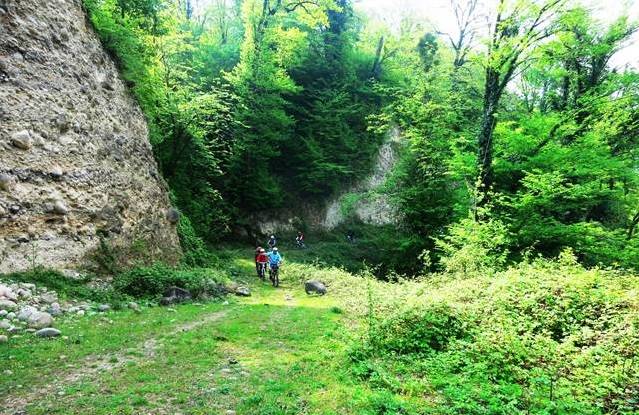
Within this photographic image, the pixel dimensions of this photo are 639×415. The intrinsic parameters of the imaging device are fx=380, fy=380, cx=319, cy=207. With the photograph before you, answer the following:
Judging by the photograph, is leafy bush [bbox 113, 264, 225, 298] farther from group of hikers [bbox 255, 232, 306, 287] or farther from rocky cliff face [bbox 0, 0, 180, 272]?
group of hikers [bbox 255, 232, 306, 287]

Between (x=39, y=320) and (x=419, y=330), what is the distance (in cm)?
764

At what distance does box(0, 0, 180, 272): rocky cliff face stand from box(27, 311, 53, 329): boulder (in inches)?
91.7

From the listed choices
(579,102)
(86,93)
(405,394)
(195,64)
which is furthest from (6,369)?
(195,64)

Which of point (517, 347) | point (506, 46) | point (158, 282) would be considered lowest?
point (158, 282)

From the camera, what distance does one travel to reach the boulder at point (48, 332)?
717 cm

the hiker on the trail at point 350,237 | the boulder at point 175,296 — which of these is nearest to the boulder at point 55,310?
the boulder at point 175,296

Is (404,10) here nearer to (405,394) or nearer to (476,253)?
(476,253)

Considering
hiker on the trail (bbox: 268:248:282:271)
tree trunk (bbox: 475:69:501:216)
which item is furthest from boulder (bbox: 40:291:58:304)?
tree trunk (bbox: 475:69:501:216)

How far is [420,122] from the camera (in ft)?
73.7

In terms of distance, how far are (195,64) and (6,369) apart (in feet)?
84.9

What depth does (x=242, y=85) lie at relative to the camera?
27.1 metres

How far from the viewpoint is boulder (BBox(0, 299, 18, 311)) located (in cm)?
A: 786

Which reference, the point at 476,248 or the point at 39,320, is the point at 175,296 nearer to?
the point at 39,320

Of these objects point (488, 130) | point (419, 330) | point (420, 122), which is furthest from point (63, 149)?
point (420, 122)
